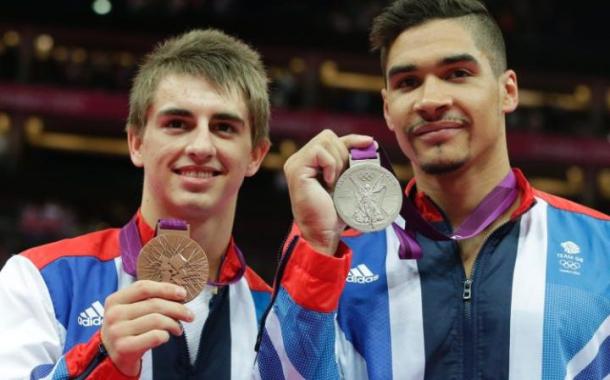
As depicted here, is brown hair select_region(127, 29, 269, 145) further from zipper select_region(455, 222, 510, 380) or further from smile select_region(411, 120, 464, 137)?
zipper select_region(455, 222, 510, 380)

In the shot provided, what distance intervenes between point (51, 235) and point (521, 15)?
29.4 feet

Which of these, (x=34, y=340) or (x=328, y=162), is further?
(x=34, y=340)

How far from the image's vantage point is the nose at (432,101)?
252cm

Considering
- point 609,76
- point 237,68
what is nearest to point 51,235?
point 237,68

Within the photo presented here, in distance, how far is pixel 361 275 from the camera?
262 cm

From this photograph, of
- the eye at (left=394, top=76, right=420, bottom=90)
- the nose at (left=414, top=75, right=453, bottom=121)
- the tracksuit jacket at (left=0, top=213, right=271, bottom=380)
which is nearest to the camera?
the tracksuit jacket at (left=0, top=213, right=271, bottom=380)

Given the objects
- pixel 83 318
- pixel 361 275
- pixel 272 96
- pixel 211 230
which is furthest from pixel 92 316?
pixel 272 96

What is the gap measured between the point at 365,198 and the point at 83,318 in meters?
0.93

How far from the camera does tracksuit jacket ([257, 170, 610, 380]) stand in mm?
2277

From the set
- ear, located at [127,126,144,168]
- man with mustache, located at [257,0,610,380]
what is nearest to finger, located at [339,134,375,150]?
man with mustache, located at [257,0,610,380]

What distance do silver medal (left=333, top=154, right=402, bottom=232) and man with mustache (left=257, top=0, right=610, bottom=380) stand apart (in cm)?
3

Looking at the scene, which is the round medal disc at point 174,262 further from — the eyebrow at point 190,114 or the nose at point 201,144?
the eyebrow at point 190,114

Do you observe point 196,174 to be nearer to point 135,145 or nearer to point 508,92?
point 135,145

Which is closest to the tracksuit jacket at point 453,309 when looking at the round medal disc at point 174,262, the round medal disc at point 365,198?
the round medal disc at point 365,198
